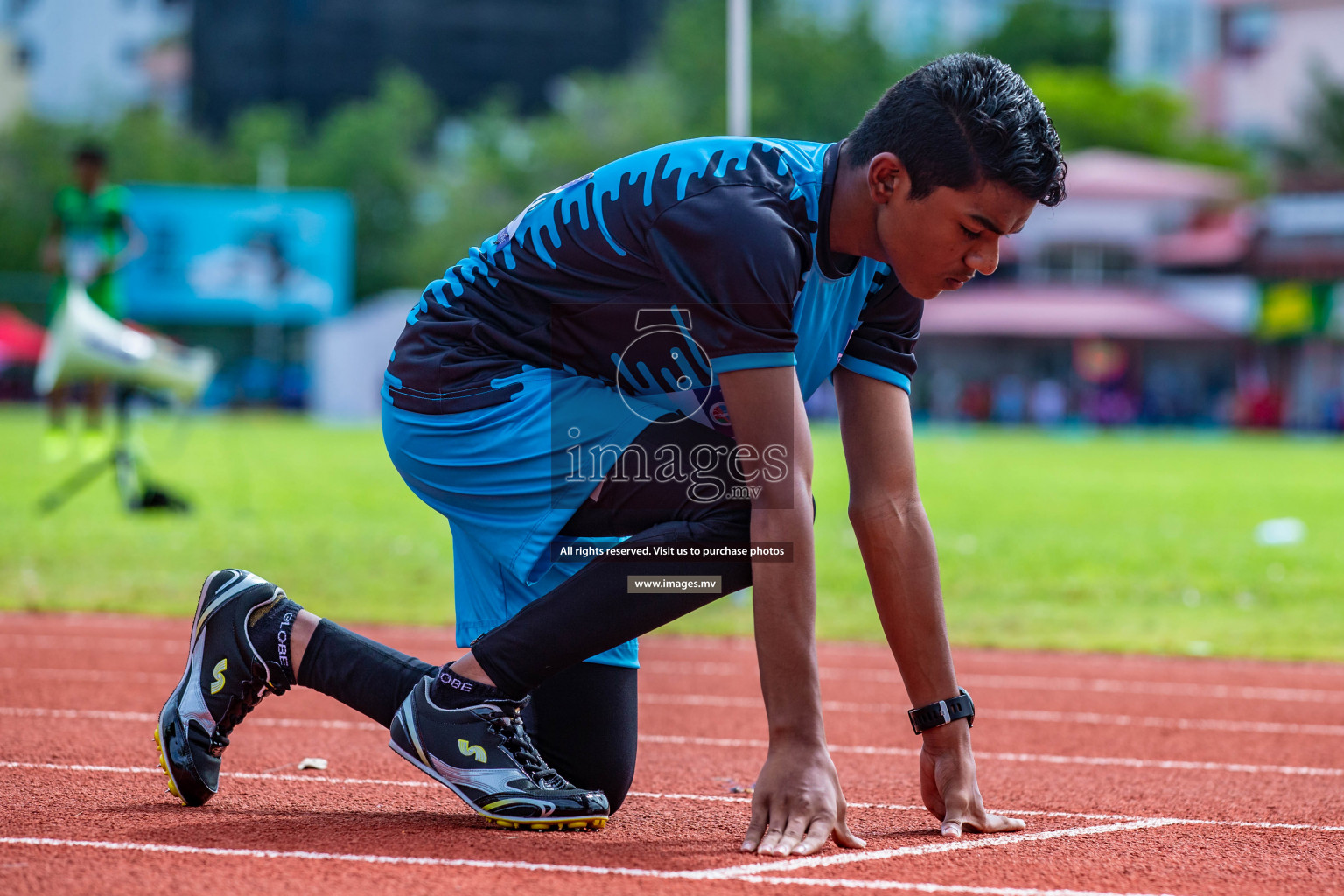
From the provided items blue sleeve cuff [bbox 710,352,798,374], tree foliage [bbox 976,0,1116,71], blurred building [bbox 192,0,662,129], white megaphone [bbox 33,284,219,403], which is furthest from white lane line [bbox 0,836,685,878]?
blurred building [bbox 192,0,662,129]

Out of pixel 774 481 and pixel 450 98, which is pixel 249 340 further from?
pixel 774 481

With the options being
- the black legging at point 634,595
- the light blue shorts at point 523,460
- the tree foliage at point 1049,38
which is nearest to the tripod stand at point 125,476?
the light blue shorts at point 523,460

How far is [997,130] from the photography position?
8.32ft

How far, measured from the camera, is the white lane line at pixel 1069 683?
5586 mm

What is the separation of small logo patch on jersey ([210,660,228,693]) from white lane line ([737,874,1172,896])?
118cm

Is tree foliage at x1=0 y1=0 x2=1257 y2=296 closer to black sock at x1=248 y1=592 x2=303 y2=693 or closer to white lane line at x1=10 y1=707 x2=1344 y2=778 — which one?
white lane line at x1=10 y1=707 x2=1344 y2=778

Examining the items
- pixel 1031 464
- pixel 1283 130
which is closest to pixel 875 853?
pixel 1031 464

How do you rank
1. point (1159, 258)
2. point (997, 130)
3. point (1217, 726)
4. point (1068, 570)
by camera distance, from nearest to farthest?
point (997, 130) → point (1217, 726) → point (1068, 570) → point (1159, 258)

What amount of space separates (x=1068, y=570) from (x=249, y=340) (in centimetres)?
3313

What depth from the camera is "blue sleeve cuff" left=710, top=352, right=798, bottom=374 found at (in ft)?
8.30

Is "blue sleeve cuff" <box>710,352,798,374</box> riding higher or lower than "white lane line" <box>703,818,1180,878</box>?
higher

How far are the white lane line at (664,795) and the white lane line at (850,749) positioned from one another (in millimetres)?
540

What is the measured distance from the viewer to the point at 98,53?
189 feet

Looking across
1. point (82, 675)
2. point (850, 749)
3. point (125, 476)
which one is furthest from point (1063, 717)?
point (125, 476)
